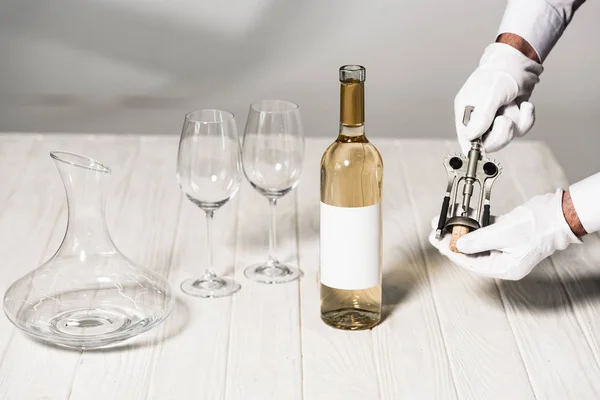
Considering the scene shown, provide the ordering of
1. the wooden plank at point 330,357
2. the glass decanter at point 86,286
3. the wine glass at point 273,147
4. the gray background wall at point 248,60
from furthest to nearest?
the gray background wall at point 248,60 → the wine glass at point 273,147 → the glass decanter at point 86,286 → the wooden plank at point 330,357

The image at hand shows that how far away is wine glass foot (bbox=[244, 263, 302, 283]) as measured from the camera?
1.33 metres

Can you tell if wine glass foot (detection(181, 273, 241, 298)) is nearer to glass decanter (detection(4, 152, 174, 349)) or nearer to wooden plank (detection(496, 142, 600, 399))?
glass decanter (detection(4, 152, 174, 349))

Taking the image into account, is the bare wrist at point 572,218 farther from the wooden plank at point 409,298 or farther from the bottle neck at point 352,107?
the bottle neck at point 352,107

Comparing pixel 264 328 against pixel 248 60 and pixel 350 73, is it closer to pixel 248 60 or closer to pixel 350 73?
pixel 350 73

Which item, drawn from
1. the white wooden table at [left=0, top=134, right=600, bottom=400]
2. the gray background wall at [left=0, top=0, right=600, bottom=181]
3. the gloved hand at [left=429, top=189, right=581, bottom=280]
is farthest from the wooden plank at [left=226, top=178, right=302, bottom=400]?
the gray background wall at [left=0, top=0, right=600, bottom=181]

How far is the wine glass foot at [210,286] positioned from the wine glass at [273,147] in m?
0.15

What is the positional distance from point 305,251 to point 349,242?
0.33 metres

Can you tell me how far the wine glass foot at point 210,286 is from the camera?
129 centimetres

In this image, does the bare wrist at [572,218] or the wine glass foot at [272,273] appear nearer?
the bare wrist at [572,218]

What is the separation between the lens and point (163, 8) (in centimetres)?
375

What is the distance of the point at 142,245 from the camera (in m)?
1.46

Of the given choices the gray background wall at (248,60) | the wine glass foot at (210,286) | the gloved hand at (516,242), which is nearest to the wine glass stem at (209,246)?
the wine glass foot at (210,286)

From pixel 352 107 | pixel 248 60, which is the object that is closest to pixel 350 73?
pixel 352 107

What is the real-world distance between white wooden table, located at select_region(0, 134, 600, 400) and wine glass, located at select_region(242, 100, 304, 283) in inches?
6.1
